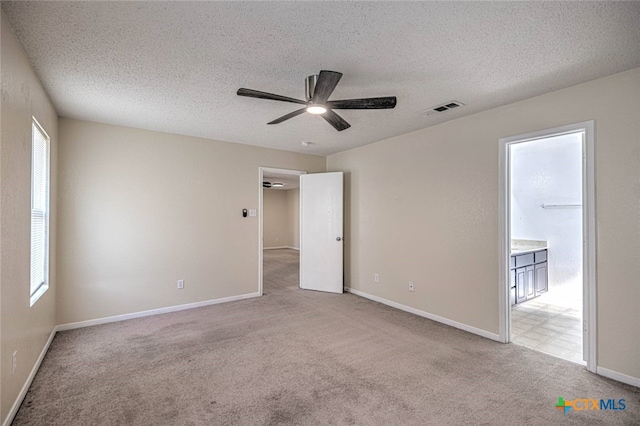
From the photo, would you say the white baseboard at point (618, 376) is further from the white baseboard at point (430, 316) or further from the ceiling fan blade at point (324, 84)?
the ceiling fan blade at point (324, 84)

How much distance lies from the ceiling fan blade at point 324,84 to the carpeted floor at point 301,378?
2.24 meters

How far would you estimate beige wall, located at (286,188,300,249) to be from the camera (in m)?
11.1

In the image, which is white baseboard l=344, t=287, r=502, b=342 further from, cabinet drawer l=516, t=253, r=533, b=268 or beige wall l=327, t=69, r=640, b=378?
cabinet drawer l=516, t=253, r=533, b=268

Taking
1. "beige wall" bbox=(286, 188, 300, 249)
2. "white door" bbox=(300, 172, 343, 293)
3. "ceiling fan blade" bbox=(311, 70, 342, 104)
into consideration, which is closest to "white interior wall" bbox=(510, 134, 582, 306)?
"white door" bbox=(300, 172, 343, 293)

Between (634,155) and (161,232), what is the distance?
497 cm

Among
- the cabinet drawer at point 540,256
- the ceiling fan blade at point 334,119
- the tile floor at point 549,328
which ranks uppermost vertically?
the ceiling fan blade at point 334,119

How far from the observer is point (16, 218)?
1.98 m

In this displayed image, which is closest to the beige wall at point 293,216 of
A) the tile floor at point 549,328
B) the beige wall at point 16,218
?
the tile floor at point 549,328

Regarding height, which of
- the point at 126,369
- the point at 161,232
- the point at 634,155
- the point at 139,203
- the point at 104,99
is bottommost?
the point at 126,369

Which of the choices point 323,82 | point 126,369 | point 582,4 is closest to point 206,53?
point 323,82

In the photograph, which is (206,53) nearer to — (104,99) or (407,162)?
(104,99)

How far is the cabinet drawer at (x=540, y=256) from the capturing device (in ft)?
15.0

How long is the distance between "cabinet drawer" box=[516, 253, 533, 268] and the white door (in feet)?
8.67

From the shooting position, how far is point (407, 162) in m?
4.12
